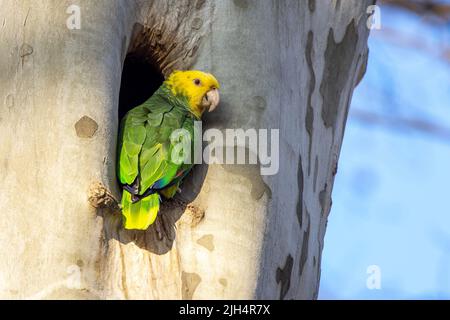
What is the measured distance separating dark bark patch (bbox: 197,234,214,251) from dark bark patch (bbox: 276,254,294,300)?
0.31 meters

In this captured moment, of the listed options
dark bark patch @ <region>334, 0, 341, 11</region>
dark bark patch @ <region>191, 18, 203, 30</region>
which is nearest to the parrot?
dark bark patch @ <region>191, 18, 203, 30</region>

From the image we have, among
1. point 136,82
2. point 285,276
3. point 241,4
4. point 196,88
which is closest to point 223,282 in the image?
point 285,276

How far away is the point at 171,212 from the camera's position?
3012mm

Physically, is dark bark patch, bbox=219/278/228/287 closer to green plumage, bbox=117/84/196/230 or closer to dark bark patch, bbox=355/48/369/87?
green plumage, bbox=117/84/196/230

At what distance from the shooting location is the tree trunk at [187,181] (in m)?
2.69

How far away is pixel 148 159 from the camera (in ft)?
10.6

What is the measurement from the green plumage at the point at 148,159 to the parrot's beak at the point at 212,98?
131 millimetres

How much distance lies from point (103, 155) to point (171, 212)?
37 centimetres

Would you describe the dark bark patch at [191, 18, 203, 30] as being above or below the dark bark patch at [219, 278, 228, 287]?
above

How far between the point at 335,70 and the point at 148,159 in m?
1.04

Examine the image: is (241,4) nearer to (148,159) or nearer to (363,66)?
(148,159)

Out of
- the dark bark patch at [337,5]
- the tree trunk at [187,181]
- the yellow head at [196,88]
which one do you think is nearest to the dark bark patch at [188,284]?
the tree trunk at [187,181]

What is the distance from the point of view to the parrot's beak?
3207mm

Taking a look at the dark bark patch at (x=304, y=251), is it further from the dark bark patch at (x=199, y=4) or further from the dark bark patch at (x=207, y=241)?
the dark bark patch at (x=199, y=4)
